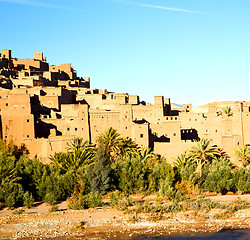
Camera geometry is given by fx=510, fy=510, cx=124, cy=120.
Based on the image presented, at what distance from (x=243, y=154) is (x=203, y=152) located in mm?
3111

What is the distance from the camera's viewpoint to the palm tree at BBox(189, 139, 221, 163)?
1516 inches

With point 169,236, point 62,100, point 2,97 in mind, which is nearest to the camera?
point 169,236

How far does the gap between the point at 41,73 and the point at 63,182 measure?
2365 centimetres

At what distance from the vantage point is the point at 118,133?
3972 cm

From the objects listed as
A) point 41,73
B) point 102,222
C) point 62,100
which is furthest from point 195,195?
point 41,73

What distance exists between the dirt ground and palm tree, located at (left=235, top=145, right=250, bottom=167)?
7.39 metres

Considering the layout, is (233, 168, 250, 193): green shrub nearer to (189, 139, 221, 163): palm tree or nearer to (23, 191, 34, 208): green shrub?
(189, 139, 221, 163): palm tree

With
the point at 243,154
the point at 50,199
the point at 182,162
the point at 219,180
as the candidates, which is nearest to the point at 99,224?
the point at 50,199

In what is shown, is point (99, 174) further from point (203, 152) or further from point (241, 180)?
point (241, 180)

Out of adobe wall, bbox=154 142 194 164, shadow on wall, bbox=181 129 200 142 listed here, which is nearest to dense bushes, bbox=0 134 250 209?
adobe wall, bbox=154 142 194 164

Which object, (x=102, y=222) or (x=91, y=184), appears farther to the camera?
(x=91, y=184)

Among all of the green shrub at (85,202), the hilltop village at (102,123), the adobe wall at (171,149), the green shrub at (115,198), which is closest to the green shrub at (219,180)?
the adobe wall at (171,149)

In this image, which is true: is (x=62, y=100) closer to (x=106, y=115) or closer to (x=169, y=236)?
(x=106, y=115)

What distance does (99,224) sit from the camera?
29.6 m
